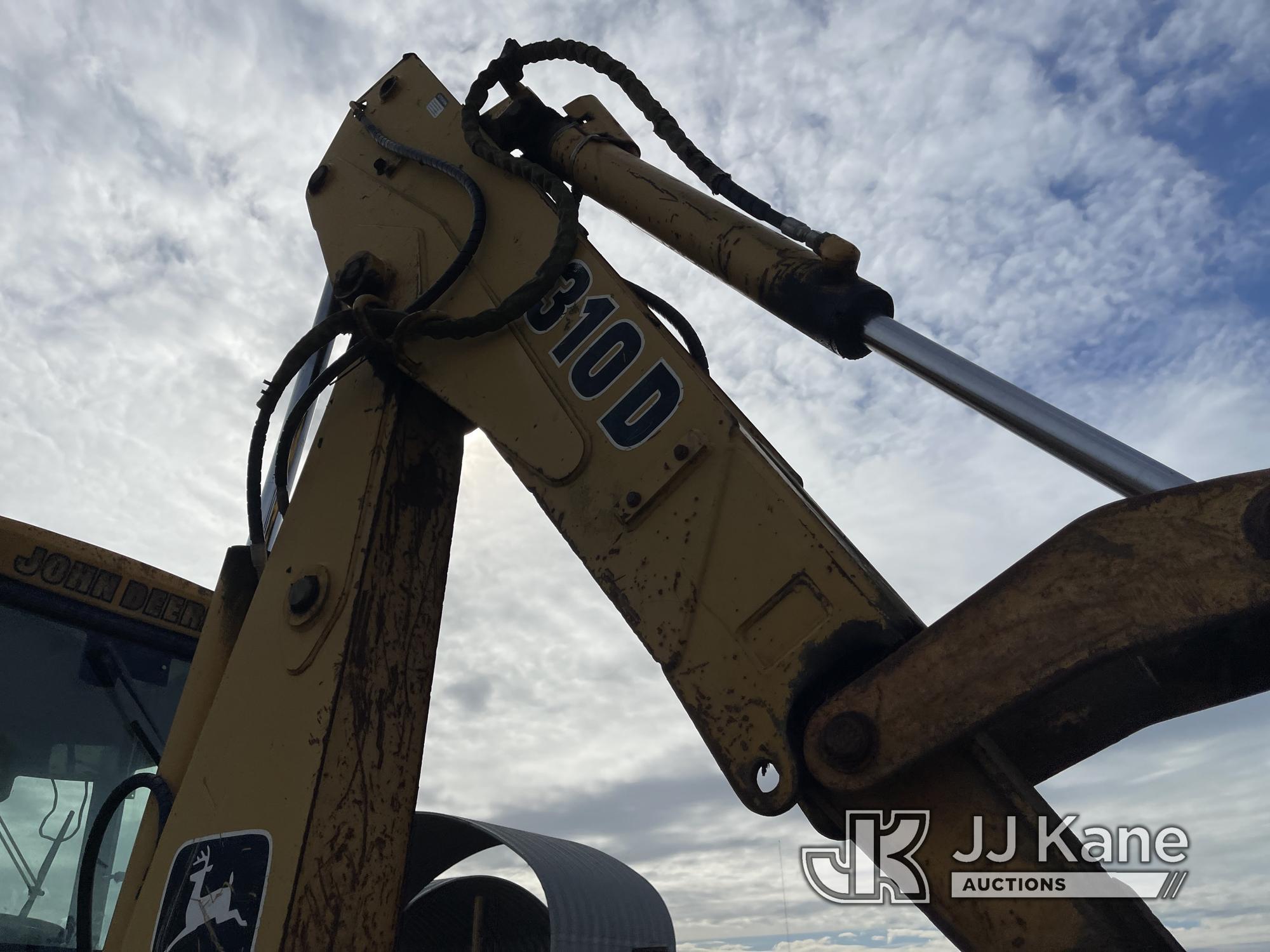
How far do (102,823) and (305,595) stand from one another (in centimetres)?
66

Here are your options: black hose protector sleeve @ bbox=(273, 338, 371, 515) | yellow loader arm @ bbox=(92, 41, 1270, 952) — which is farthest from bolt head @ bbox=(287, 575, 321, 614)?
black hose protector sleeve @ bbox=(273, 338, 371, 515)

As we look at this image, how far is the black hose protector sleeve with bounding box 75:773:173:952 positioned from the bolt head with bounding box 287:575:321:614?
474 millimetres

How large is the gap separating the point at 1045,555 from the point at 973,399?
36 centimetres

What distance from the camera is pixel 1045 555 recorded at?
113cm

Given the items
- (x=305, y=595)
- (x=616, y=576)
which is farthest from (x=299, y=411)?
(x=616, y=576)

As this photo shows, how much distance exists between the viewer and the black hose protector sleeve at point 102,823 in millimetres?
1869

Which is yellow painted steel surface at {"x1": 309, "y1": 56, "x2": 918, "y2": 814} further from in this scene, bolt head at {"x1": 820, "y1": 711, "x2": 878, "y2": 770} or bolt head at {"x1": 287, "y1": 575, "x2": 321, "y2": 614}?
bolt head at {"x1": 287, "y1": 575, "x2": 321, "y2": 614}

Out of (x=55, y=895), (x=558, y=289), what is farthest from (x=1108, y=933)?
(x=55, y=895)

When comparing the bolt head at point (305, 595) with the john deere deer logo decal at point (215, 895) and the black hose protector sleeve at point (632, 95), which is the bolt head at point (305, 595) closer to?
the john deere deer logo decal at point (215, 895)

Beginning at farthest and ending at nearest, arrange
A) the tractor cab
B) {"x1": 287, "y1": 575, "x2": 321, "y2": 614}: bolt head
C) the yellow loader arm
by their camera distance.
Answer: the tractor cab < {"x1": 287, "y1": 575, "x2": 321, "y2": 614}: bolt head < the yellow loader arm

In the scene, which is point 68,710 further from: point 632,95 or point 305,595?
point 632,95

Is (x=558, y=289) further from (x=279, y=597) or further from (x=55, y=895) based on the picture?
(x=55, y=895)

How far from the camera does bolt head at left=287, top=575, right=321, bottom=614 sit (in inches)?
70.9

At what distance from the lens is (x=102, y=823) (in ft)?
6.21
